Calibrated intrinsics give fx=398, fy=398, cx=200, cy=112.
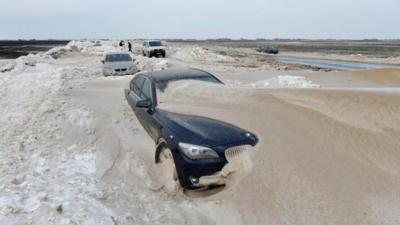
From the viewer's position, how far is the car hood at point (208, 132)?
5109 mm

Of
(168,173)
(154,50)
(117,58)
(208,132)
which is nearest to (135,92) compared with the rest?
(168,173)

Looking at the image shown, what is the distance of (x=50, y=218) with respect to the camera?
156 inches

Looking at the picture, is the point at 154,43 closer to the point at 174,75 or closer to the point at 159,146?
the point at 174,75

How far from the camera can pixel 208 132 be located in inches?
207

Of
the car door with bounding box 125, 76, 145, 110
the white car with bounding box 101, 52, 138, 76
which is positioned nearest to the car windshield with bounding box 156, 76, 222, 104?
the car door with bounding box 125, 76, 145, 110

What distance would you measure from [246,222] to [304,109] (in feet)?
7.27

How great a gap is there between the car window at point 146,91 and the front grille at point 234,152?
2532 millimetres

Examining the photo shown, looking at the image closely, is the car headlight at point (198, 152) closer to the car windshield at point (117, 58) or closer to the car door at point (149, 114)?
the car door at point (149, 114)

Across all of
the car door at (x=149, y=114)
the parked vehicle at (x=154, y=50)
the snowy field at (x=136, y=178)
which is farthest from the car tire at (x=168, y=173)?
the parked vehicle at (x=154, y=50)

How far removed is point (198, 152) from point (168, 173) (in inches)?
36.0

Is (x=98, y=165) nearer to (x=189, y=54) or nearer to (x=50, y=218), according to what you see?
(x=50, y=218)

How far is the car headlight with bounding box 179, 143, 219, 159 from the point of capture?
16.4 ft

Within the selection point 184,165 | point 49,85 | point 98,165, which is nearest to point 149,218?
point 184,165

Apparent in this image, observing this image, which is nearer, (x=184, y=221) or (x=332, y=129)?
(x=184, y=221)
